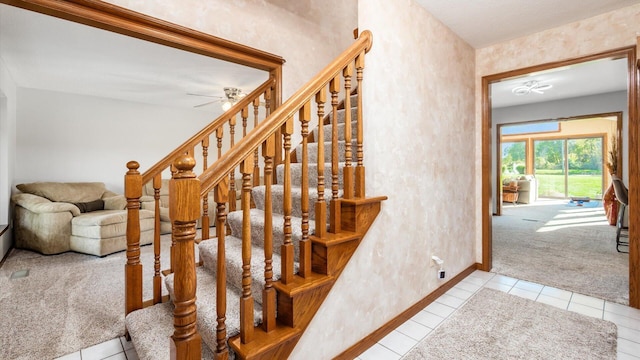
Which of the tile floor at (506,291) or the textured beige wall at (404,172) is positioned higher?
the textured beige wall at (404,172)

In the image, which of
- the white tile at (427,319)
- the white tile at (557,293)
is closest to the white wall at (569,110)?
the white tile at (557,293)

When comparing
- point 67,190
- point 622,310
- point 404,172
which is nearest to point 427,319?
point 404,172

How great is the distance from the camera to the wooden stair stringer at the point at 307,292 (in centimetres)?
130

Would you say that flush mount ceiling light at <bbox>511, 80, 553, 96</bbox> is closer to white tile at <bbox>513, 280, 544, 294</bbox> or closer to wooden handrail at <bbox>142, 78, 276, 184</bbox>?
white tile at <bbox>513, 280, 544, 294</bbox>

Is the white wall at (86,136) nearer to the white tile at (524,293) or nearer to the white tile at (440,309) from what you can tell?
the white tile at (440,309)

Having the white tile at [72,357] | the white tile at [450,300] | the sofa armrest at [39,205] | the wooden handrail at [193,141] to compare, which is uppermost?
the wooden handrail at [193,141]

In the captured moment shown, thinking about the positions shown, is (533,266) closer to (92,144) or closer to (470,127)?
(470,127)

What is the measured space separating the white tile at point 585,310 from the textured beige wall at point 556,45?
0.91 m

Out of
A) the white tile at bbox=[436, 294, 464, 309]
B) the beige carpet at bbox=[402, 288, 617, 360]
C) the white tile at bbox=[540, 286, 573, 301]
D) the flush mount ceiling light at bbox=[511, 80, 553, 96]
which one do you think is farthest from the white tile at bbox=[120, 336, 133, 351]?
the flush mount ceiling light at bbox=[511, 80, 553, 96]

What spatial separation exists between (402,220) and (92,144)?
19.8ft

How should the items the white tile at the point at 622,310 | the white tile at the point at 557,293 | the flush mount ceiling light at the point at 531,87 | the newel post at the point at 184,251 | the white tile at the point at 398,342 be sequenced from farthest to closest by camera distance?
1. the flush mount ceiling light at the point at 531,87
2. the white tile at the point at 557,293
3. the white tile at the point at 622,310
4. the white tile at the point at 398,342
5. the newel post at the point at 184,251

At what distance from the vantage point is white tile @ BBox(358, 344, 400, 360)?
5.69 feet

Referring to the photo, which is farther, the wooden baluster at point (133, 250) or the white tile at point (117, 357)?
the wooden baluster at point (133, 250)

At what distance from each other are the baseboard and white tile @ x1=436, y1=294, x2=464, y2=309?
0.11ft
